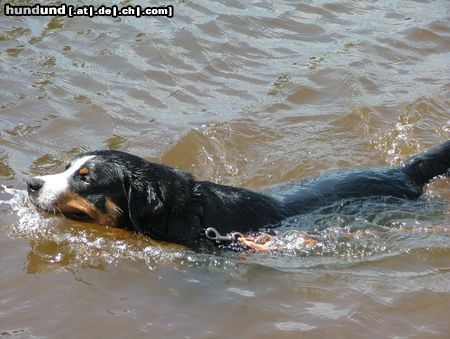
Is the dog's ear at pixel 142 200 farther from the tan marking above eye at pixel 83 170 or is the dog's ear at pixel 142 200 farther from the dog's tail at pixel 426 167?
the dog's tail at pixel 426 167

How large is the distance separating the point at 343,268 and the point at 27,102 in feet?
14.8

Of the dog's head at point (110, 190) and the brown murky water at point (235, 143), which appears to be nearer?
the brown murky water at point (235, 143)

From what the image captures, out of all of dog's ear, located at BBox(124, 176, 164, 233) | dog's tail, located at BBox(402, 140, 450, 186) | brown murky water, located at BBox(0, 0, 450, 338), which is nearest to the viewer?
brown murky water, located at BBox(0, 0, 450, 338)

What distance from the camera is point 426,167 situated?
6699 mm

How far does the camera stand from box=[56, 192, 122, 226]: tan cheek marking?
18.6 ft

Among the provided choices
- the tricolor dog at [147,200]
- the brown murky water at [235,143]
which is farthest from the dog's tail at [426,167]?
the tricolor dog at [147,200]

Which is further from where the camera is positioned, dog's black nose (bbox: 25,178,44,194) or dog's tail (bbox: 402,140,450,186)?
dog's tail (bbox: 402,140,450,186)

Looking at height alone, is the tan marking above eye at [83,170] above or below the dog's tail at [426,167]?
above

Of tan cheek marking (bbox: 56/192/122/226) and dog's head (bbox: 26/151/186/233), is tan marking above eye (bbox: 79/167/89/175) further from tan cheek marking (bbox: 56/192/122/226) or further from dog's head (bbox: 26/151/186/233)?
tan cheek marking (bbox: 56/192/122/226)

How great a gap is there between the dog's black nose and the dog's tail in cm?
322

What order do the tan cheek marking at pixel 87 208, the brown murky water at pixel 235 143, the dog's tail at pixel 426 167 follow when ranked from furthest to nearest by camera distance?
the dog's tail at pixel 426 167
the tan cheek marking at pixel 87 208
the brown murky water at pixel 235 143

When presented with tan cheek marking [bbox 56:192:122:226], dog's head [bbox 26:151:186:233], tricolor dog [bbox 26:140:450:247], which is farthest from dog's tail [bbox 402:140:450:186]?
tan cheek marking [bbox 56:192:122:226]

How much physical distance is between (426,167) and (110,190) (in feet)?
9.52

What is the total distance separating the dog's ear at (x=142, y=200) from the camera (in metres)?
5.56
